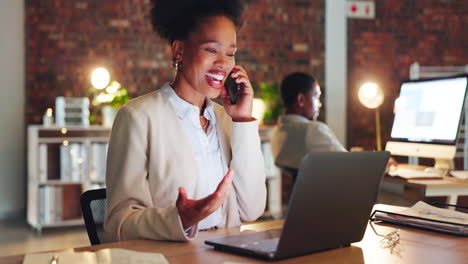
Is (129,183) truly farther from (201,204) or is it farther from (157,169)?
(201,204)

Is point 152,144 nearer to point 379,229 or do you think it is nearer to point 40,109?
point 379,229

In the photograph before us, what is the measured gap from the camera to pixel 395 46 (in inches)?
284

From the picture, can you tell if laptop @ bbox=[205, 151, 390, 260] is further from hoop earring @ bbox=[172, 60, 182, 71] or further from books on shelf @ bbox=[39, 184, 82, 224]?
books on shelf @ bbox=[39, 184, 82, 224]

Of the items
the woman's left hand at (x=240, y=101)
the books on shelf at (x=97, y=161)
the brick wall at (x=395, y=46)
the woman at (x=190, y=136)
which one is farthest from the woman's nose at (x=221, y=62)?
the brick wall at (x=395, y=46)

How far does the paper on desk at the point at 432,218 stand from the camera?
1552mm

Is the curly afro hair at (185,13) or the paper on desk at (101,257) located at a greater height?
the curly afro hair at (185,13)

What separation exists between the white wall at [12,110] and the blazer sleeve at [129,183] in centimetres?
464

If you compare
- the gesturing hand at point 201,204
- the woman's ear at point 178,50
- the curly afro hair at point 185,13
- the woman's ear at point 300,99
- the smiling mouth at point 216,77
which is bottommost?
the gesturing hand at point 201,204

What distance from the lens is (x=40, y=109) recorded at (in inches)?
236

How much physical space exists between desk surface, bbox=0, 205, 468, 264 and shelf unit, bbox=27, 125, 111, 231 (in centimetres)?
414

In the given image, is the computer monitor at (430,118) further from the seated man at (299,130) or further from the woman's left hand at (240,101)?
the woman's left hand at (240,101)

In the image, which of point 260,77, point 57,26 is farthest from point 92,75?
point 260,77

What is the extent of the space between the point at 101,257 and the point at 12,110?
519 centimetres

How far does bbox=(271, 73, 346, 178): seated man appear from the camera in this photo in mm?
3932
